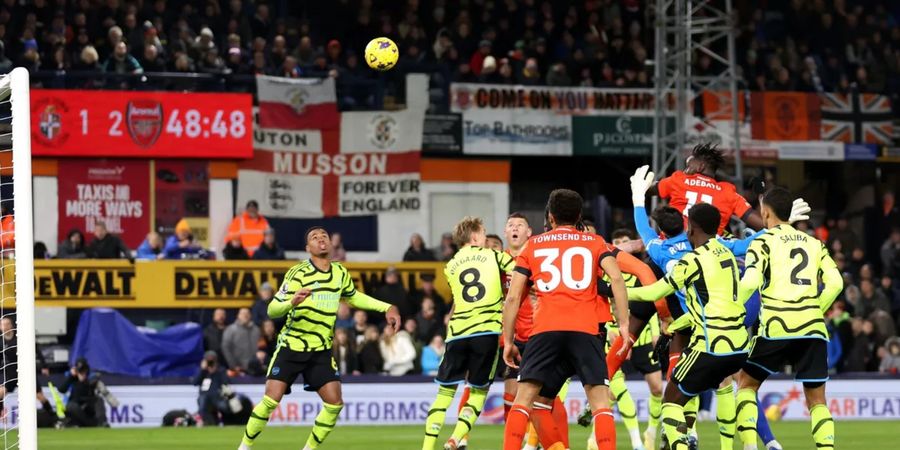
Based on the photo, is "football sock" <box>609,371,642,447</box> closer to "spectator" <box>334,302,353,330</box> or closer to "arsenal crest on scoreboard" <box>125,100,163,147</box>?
"spectator" <box>334,302,353,330</box>

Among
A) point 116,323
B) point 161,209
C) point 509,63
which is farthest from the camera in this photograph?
point 509,63

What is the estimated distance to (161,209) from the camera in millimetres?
27031

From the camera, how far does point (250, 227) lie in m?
26.4

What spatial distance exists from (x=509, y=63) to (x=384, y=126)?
2.93 metres

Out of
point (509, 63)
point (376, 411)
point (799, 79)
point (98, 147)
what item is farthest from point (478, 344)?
point (799, 79)

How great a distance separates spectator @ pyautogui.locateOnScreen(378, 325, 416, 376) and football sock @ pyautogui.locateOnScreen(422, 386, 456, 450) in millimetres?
9629

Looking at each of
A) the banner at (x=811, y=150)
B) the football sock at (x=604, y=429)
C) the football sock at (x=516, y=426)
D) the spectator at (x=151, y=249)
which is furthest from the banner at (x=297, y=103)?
the football sock at (x=604, y=429)

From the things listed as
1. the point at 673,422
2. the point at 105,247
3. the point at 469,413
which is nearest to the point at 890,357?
the point at 105,247

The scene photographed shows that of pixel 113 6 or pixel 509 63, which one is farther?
pixel 509 63

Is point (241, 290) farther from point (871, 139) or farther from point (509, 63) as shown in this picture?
point (871, 139)

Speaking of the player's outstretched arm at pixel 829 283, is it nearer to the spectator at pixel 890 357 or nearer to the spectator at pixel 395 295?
the spectator at pixel 890 357

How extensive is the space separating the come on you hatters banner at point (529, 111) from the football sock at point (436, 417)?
15.7 m

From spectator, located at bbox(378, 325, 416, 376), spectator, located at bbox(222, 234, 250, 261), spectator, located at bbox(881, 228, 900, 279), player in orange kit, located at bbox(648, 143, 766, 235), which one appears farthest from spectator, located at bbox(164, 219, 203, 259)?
player in orange kit, located at bbox(648, 143, 766, 235)

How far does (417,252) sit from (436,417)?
13953mm
